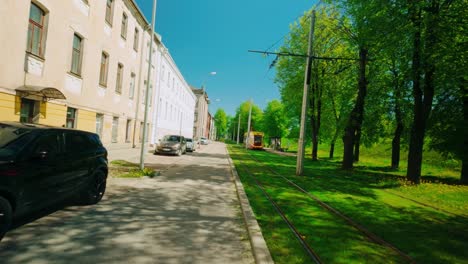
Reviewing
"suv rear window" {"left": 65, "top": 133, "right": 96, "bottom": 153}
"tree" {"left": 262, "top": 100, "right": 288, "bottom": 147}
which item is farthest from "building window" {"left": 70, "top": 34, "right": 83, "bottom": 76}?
"tree" {"left": 262, "top": 100, "right": 288, "bottom": 147}

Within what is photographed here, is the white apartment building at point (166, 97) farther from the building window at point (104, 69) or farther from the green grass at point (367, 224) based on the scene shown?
the green grass at point (367, 224)

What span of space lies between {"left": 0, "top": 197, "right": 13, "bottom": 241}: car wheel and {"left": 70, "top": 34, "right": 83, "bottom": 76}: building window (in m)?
11.9

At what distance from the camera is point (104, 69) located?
1827 centimetres

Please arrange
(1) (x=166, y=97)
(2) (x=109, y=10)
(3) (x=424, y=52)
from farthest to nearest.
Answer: (1) (x=166, y=97) < (2) (x=109, y=10) < (3) (x=424, y=52)

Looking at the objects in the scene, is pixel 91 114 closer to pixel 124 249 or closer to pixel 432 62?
pixel 124 249

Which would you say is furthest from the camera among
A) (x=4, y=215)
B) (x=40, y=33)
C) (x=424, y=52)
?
(x=424, y=52)

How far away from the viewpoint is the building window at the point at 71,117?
48.2 feet

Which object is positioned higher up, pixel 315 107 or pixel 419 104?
pixel 315 107

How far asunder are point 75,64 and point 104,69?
3.25 metres

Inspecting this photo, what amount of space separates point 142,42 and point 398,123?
70.3ft

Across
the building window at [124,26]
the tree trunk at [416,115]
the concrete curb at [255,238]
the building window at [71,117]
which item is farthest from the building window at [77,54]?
the tree trunk at [416,115]

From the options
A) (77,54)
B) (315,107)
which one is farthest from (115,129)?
(315,107)

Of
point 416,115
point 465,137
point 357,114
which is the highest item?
point 357,114

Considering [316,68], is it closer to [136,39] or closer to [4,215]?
[136,39]
